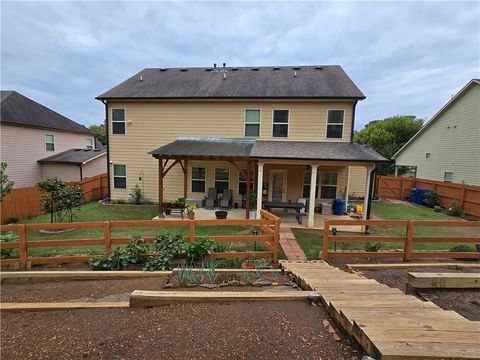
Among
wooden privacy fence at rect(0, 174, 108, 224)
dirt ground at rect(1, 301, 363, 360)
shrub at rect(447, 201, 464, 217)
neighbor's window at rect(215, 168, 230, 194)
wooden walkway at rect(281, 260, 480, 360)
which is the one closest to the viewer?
wooden walkway at rect(281, 260, 480, 360)

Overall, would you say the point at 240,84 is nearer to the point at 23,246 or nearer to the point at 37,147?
the point at 23,246

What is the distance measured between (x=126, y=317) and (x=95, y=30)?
13.3 m

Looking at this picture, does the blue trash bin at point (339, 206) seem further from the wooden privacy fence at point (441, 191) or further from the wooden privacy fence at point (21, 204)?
the wooden privacy fence at point (21, 204)

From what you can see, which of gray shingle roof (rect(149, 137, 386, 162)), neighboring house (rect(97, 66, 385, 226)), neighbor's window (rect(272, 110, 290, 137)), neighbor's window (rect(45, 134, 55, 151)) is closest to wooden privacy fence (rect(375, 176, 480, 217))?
neighboring house (rect(97, 66, 385, 226))

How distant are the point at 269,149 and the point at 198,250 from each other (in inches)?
264

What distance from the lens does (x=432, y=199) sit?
582 inches

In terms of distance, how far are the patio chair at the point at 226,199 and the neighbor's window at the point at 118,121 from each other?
6.98 metres

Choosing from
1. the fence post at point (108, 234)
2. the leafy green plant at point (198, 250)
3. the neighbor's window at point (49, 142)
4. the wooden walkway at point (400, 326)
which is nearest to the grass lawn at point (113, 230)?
the fence post at point (108, 234)

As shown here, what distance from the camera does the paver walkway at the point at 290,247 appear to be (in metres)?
6.55

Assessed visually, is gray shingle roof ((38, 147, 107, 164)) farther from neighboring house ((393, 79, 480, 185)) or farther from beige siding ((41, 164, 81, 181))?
neighboring house ((393, 79, 480, 185))

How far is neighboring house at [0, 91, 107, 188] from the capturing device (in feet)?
53.9

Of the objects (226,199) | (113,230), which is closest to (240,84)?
(226,199)

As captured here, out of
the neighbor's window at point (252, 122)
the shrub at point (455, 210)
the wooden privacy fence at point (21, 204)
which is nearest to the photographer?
the wooden privacy fence at point (21, 204)

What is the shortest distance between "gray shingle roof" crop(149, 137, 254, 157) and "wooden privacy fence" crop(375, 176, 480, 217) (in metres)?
12.0
